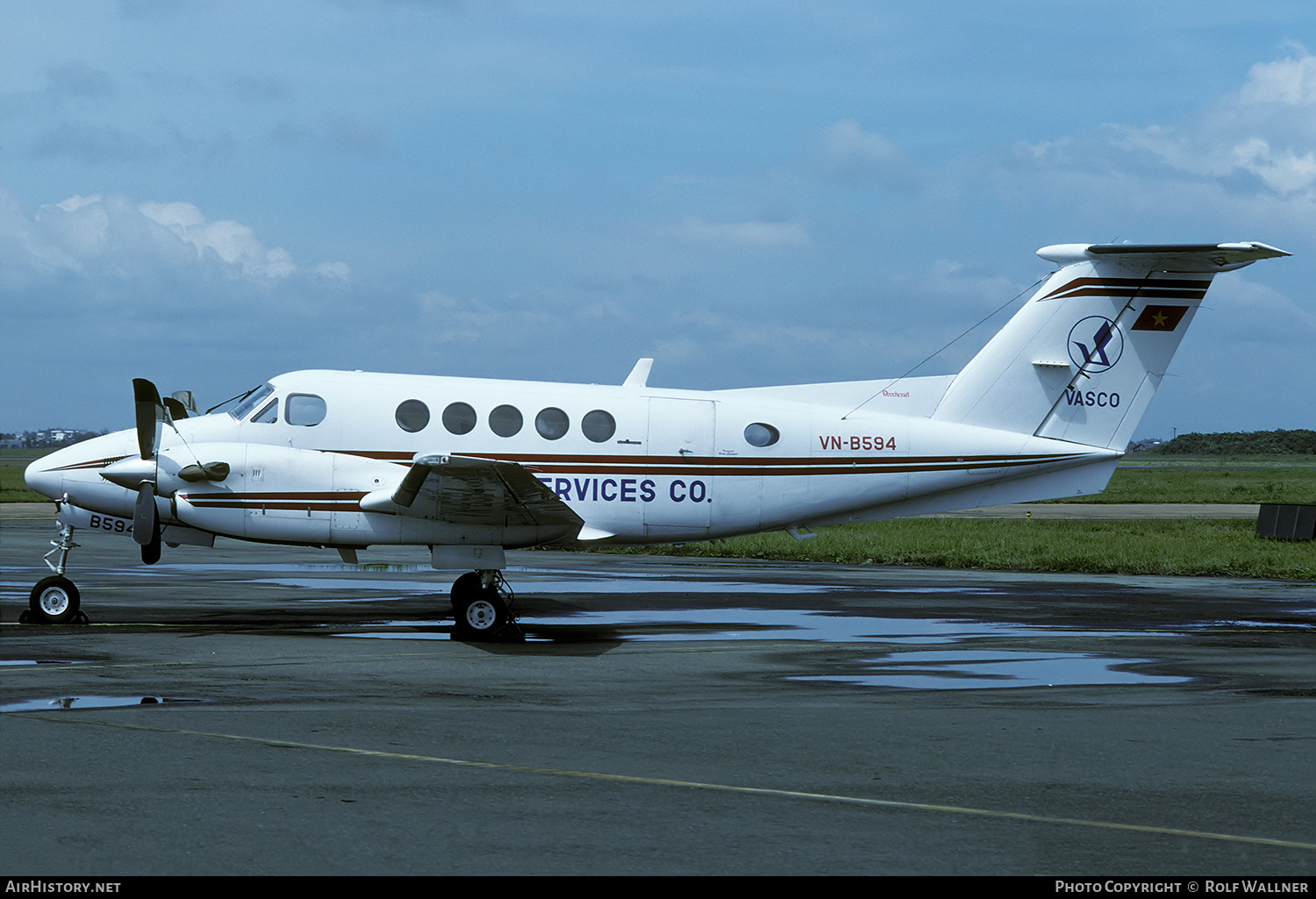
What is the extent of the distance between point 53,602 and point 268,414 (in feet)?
9.41

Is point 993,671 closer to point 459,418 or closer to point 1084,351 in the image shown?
point 1084,351

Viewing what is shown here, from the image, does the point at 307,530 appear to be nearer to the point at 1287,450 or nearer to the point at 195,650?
the point at 195,650

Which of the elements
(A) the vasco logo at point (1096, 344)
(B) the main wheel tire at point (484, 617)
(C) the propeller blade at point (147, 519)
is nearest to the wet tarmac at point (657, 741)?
(B) the main wheel tire at point (484, 617)

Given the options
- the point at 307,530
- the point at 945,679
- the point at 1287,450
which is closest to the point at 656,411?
the point at 307,530

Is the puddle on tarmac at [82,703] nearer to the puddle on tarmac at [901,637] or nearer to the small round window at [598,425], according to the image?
the puddle on tarmac at [901,637]

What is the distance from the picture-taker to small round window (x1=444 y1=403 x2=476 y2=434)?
44.5 feet

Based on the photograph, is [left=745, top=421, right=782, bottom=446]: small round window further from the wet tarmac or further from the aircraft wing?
the aircraft wing

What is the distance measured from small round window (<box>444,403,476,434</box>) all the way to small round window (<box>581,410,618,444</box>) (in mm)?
1212

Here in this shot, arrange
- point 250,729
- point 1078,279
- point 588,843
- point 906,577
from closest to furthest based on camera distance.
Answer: point 588,843, point 250,729, point 1078,279, point 906,577

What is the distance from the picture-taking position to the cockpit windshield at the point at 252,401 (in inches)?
536

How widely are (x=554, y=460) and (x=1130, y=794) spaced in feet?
26.6

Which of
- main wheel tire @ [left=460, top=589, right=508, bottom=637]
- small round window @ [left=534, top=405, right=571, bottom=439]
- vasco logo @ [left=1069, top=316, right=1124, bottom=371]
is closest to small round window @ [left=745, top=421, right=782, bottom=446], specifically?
small round window @ [left=534, top=405, right=571, bottom=439]

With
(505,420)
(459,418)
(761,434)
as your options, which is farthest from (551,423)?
(761,434)

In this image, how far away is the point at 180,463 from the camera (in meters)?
13.0
